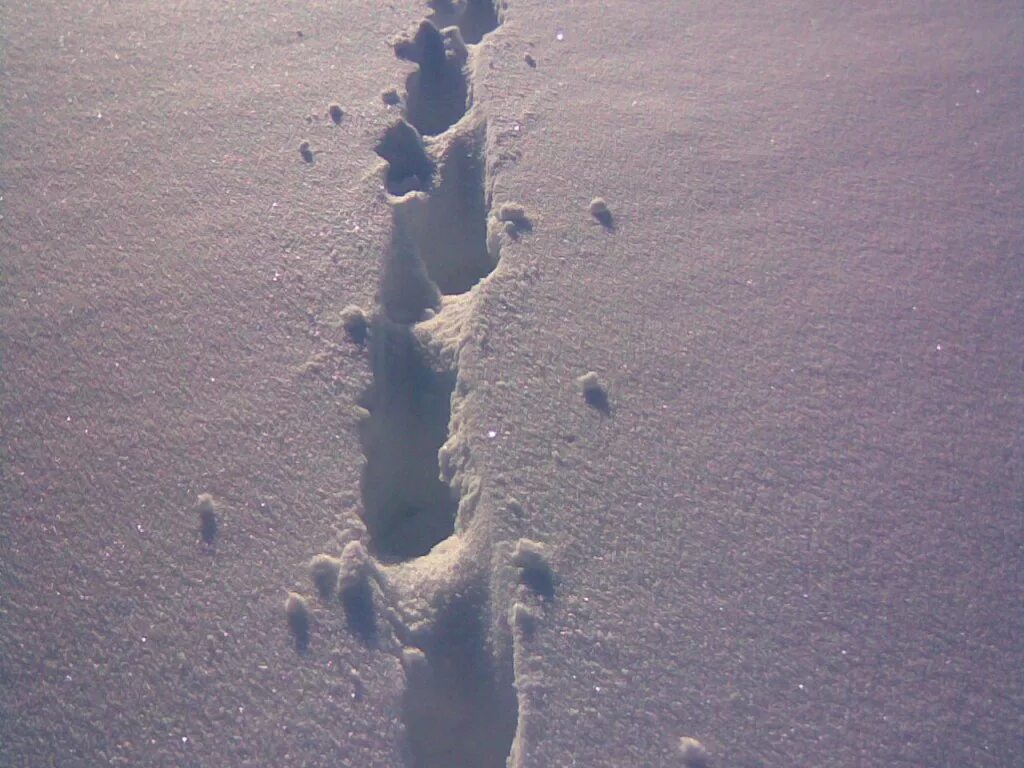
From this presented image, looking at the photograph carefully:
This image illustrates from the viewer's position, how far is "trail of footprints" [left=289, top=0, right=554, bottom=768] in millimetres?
1296

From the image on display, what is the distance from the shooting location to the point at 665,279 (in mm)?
1804

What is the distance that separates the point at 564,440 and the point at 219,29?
1578 mm

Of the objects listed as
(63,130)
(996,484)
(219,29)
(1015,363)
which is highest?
(219,29)

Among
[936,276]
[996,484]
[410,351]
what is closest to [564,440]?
[410,351]

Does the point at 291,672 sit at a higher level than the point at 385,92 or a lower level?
lower

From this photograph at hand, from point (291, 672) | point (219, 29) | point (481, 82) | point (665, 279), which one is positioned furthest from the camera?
point (219, 29)

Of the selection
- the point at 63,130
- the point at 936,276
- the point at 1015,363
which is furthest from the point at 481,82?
the point at 1015,363

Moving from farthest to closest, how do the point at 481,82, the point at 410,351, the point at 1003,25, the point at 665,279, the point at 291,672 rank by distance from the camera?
the point at 1003,25, the point at 481,82, the point at 665,279, the point at 410,351, the point at 291,672

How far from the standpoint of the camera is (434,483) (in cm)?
156

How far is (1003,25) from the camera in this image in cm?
250

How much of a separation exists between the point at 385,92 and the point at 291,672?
1.42 metres

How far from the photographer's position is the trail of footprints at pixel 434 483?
4.25ft

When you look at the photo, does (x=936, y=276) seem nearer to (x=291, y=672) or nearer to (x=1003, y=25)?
(x=1003, y=25)

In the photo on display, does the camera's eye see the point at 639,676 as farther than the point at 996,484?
No
